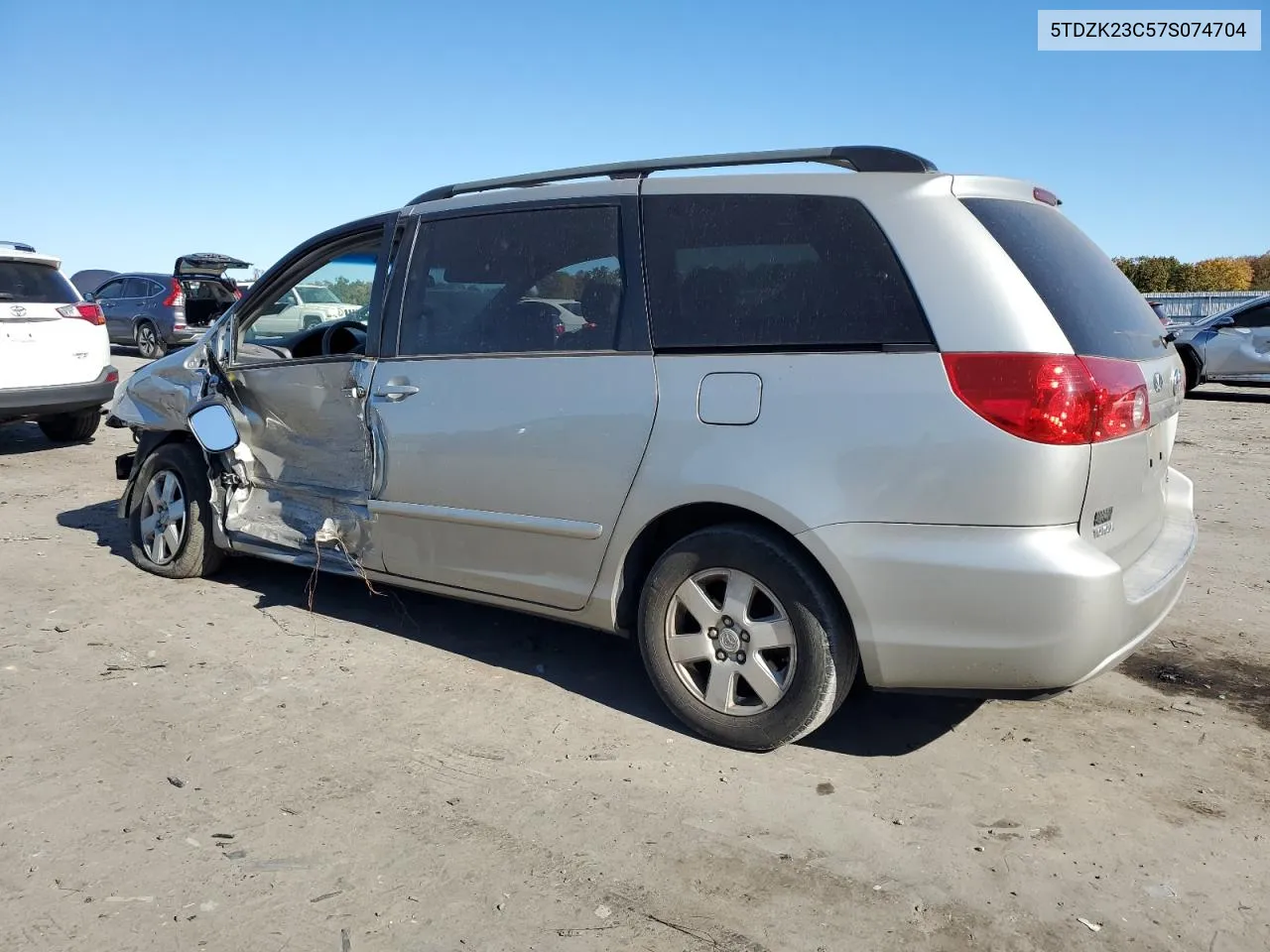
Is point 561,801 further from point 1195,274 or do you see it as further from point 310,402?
point 1195,274

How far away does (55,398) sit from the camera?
9.34 metres

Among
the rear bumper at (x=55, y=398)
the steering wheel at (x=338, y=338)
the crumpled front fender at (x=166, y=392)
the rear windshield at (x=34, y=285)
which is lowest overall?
the rear bumper at (x=55, y=398)

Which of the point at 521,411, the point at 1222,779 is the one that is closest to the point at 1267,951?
the point at 1222,779

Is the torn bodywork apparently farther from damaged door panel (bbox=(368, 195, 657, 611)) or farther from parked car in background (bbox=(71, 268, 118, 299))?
parked car in background (bbox=(71, 268, 118, 299))

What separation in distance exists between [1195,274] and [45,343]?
39.3m

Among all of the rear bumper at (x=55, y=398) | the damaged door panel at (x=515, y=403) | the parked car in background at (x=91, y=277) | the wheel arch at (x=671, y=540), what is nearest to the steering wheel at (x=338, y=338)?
the damaged door panel at (x=515, y=403)

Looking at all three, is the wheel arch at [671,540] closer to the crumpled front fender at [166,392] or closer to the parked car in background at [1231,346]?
the crumpled front fender at [166,392]

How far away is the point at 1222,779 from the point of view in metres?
3.47

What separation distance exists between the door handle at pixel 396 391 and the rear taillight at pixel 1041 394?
7.33 feet

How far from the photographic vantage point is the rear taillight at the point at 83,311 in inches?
373

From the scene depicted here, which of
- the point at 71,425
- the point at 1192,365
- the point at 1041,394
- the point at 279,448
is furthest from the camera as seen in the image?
the point at 1192,365

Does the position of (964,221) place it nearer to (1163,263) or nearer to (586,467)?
(586,467)

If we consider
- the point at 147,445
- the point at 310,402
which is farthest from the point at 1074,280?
the point at 147,445

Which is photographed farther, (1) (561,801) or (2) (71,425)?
(2) (71,425)
